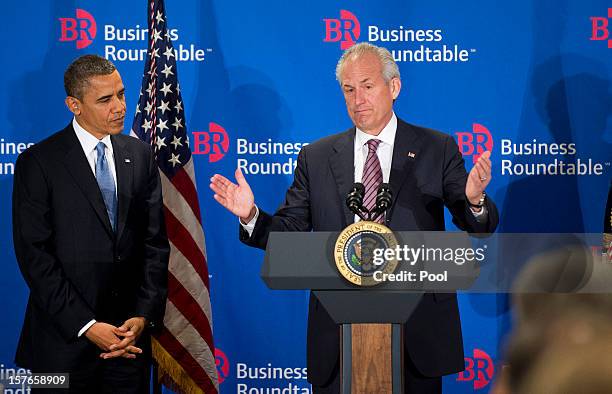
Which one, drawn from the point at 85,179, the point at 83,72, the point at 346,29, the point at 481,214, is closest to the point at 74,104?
the point at 83,72

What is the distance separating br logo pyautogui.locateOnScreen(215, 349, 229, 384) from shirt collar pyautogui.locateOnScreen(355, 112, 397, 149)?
1.76 meters

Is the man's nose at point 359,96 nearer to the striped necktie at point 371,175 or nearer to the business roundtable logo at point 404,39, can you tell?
the striped necktie at point 371,175

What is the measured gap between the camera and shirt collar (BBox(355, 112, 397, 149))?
3.37 m

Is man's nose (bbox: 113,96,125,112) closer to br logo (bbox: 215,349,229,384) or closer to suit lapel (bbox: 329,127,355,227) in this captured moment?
suit lapel (bbox: 329,127,355,227)

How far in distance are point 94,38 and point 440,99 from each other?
1969 mm

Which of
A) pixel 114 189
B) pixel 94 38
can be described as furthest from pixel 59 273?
pixel 94 38

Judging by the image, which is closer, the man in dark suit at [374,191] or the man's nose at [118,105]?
the man in dark suit at [374,191]

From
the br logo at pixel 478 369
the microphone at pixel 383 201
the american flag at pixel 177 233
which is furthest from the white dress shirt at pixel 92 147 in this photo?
the br logo at pixel 478 369

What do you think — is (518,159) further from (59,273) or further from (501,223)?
(59,273)

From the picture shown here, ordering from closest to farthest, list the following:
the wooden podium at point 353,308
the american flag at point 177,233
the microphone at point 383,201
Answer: the wooden podium at point 353,308
the microphone at point 383,201
the american flag at point 177,233

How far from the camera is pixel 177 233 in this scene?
13.3 feet

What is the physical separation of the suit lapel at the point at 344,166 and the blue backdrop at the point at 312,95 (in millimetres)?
1197

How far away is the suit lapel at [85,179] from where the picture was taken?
3432mm

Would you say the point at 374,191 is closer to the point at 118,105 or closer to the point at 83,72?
the point at 118,105
